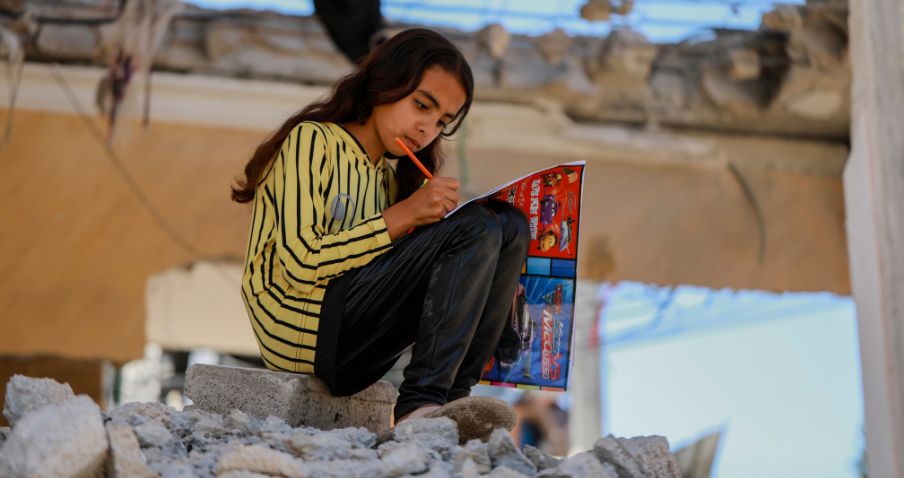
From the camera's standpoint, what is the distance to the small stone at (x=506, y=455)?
2.09 m

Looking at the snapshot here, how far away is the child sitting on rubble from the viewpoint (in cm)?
246

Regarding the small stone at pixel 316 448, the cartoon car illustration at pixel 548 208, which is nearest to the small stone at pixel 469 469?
the small stone at pixel 316 448

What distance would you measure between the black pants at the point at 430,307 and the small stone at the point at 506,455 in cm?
36

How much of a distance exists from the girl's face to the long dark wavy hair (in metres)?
0.02

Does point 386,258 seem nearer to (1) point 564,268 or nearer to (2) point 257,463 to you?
(1) point 564,268

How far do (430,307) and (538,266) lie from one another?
38 centimetres

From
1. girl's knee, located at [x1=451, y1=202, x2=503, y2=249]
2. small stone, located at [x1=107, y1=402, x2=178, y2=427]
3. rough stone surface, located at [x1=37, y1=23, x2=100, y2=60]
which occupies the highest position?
rough stone surface, located at [x1=37, y1=23, x2=100, y2=60]

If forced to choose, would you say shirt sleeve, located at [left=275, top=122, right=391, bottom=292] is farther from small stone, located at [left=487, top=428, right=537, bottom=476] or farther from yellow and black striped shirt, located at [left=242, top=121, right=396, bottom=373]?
small stone, located at [left=487, top=428, right=537, bottom=476]

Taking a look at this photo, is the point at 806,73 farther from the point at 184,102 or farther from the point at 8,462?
the point at 8,462

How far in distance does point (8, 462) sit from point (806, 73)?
186 inches

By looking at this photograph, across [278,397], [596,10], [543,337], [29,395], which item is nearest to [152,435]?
[29,395]

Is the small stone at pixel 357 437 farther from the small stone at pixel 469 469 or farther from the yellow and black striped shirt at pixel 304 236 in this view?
the yellow and black striped shirt at pixel 304 236

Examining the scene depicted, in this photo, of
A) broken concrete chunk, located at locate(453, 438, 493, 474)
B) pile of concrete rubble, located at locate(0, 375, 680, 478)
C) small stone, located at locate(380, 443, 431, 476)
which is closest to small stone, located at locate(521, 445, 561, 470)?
pile of concrete rubble, located at locate(0, 375, 680, 478)

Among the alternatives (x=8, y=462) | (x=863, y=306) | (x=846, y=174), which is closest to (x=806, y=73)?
(x=846, y=174)
